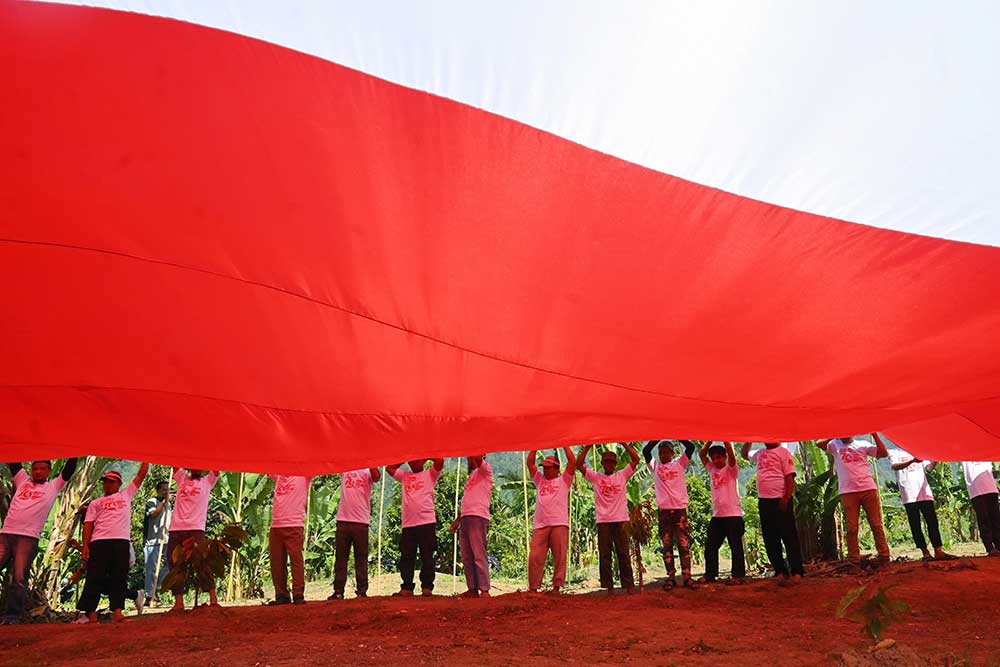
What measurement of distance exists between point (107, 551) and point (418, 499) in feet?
9.36

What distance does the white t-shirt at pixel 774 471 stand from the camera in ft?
24.4

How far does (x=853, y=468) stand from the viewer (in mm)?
7648

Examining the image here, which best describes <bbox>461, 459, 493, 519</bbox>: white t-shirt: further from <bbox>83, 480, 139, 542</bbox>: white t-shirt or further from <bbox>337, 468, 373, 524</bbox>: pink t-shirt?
<bbox>83, 480, 139, 542</bbox>: white t-shirt

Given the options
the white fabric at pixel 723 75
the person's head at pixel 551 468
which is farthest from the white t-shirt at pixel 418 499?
the white fabric at pixel 723 75

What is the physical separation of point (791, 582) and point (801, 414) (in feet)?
11.1

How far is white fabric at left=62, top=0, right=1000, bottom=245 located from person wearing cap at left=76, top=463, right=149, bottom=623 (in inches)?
226

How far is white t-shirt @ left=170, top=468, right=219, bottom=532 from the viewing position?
24.3 feet

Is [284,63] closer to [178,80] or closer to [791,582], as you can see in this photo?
[178,80]

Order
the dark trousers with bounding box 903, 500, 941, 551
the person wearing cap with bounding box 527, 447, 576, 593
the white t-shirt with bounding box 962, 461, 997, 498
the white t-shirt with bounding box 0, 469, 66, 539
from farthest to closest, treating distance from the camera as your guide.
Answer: the white t-shirt with bounding box 962, 461, 997, 498 → the dark trousers with bounding box 903, 500, 941, 551 → the person wearing cap with bounding box 527, 447, 576, 593 → the white t-shirt with bounding box 0, 469, 66, 539

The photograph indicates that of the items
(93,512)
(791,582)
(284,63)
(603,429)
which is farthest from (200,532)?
(284,63)

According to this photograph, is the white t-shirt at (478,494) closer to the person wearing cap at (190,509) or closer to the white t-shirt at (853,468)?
the person wearing cap at (190,509)

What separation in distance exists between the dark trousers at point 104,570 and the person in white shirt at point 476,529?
3.12 metres

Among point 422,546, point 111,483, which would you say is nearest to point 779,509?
point 422,546

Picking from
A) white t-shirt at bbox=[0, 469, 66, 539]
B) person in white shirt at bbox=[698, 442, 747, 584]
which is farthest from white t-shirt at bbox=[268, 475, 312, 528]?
person in white shirt at bbox=[698, 442, 747, 584]
